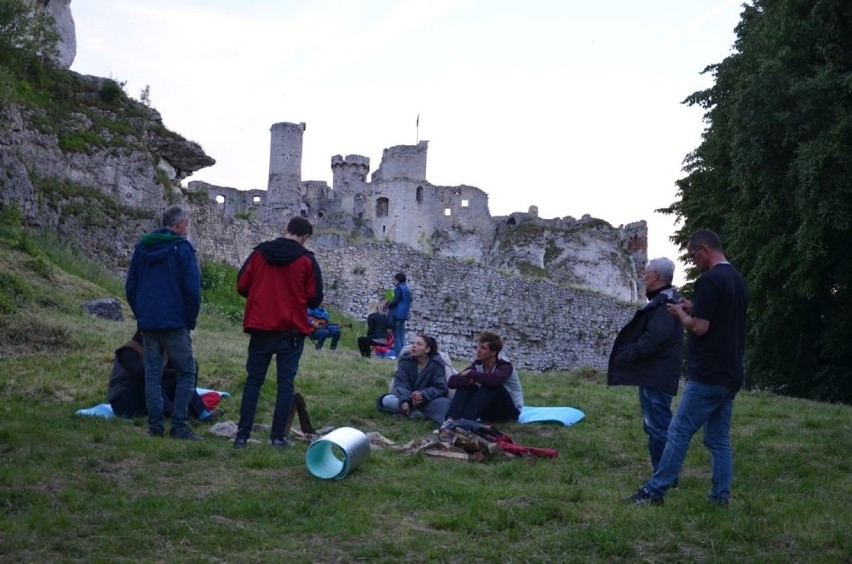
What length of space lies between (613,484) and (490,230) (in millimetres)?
58936

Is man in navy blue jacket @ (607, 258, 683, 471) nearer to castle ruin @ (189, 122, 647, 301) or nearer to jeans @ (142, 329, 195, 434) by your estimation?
jeans @ (142, 329, 195, 434)

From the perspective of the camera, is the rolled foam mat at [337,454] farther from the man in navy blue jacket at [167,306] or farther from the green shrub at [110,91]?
the green shrub at [110,91]

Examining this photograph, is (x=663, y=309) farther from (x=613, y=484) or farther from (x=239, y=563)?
(x=239, y=563)

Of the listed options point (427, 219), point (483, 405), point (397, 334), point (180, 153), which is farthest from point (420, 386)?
point (427, 219)

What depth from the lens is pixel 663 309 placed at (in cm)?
771

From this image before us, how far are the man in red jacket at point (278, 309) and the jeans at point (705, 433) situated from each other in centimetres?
321

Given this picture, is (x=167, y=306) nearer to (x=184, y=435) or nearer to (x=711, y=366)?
(x=184, y=435)

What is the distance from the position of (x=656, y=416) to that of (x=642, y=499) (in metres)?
1.10

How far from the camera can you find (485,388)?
10.3m

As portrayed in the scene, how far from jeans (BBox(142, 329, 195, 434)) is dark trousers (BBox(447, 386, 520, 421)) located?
2.88m

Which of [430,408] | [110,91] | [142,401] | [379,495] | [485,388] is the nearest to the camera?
[379,495]

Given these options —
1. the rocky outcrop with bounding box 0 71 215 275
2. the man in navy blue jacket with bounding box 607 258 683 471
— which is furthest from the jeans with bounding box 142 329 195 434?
the rocky outcrop with bounding box 0 71 215 275

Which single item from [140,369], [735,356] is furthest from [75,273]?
[735,356]

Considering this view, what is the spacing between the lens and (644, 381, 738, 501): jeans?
22.3 ft
